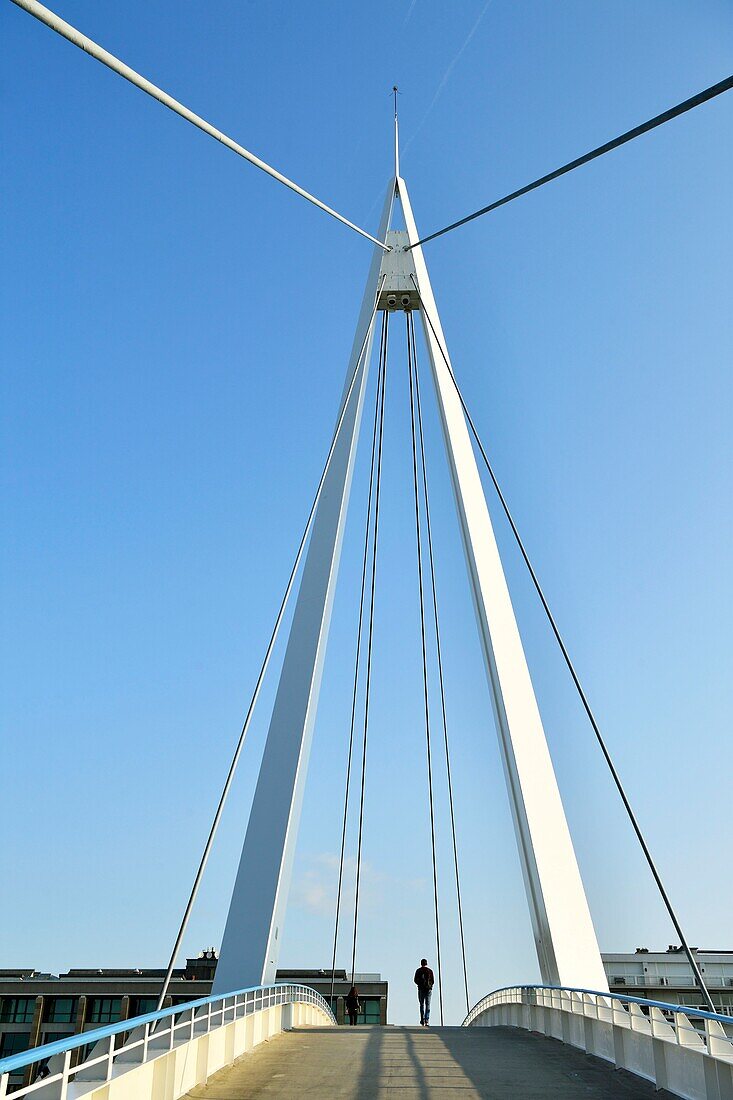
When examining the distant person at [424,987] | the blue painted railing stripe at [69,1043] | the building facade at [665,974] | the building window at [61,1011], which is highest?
the building facade at [665,974]

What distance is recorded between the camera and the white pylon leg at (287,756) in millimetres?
12633

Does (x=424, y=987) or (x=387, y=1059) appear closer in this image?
(x=387, y=1059)

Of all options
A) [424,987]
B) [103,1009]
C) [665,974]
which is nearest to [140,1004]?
[103,1009]

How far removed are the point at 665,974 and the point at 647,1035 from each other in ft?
116

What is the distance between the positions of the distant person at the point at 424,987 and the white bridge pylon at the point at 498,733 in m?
5.38

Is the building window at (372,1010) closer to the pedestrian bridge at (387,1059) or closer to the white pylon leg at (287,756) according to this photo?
the white pylon leg at (287,756)

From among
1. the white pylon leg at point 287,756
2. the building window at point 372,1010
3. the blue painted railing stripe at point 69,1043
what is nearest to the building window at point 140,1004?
the building window at point 372,1010

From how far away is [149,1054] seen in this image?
629 centimetres

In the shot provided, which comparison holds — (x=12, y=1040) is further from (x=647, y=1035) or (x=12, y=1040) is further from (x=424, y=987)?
(x=647, y=1035)

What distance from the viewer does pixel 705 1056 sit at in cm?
628

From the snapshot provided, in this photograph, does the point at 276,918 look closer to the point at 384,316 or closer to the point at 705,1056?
the point at 705,1056

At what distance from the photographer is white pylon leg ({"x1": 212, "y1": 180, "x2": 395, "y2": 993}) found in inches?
497

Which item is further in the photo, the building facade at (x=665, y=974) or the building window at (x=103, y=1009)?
the building window at (x=103, y=1009)

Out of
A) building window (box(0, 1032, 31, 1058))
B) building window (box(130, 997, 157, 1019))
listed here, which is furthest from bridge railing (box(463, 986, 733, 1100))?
building window (box(0, 1032, 31, 1058))
